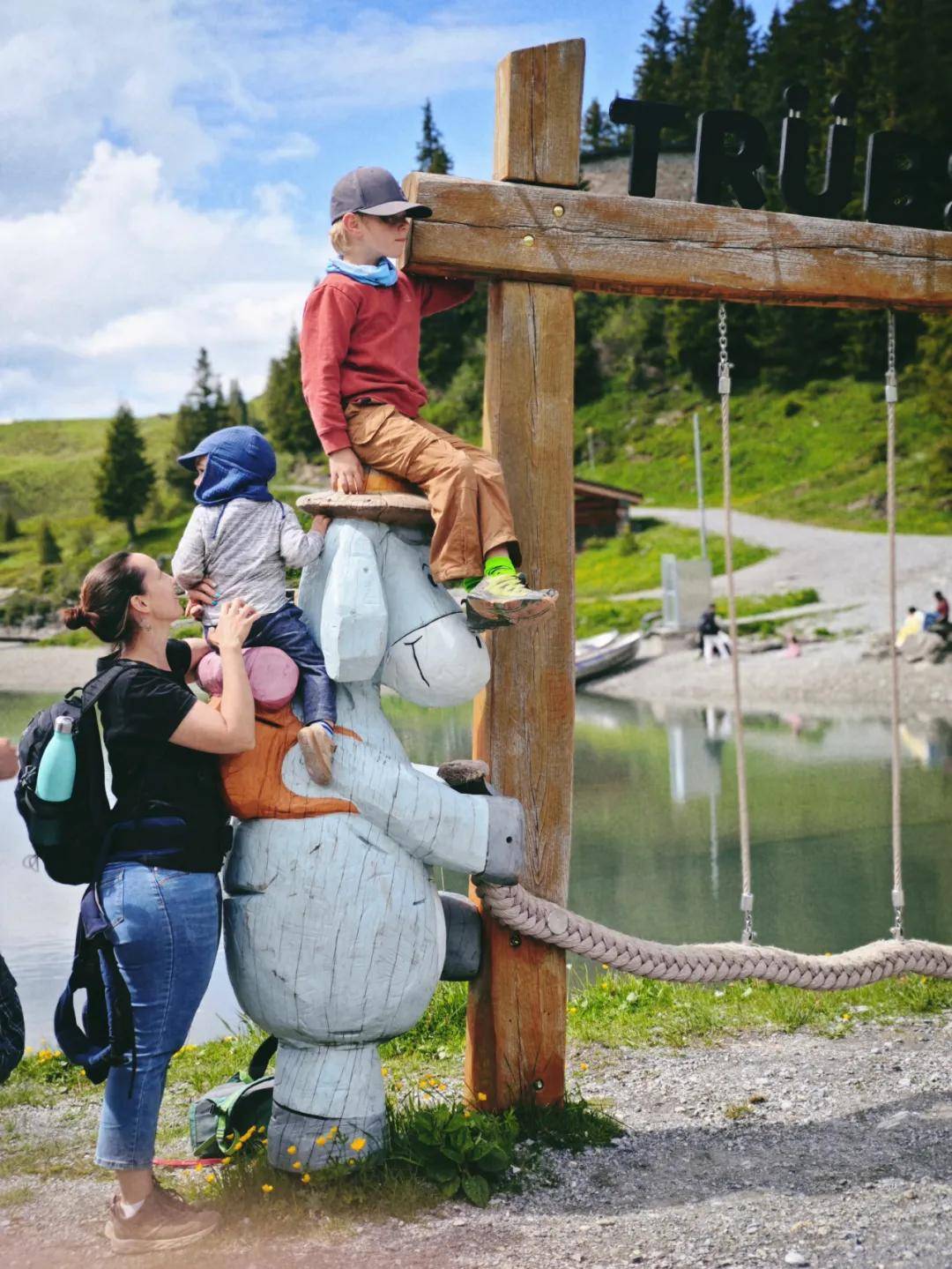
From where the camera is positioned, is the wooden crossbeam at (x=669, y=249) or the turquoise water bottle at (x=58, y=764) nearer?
the turquoise water bottle at (x=58, y=764)

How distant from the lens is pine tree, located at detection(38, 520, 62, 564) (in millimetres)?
28781

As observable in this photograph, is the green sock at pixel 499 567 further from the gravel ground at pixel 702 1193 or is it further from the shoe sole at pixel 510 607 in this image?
the gravel ground at pixel 702 1193

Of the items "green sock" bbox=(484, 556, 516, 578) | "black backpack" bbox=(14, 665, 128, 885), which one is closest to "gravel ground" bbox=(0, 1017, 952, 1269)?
"black backpack" bbox=(14, 665, 128, 885)

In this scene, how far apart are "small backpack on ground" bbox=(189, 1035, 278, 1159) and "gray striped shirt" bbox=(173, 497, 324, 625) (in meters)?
1.24

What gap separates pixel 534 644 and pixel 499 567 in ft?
1.83

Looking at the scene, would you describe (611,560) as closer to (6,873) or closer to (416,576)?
(6,873)

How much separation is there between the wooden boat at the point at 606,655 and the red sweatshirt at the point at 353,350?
1596cm

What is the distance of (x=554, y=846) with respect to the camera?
3699 millimetres

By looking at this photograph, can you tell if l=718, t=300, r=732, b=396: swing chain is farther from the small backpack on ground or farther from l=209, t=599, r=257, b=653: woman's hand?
the small backpack on ground

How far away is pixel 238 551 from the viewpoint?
3123mm

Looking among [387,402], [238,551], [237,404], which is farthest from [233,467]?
[237,404]

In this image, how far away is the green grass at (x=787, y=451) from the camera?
96.8 ft

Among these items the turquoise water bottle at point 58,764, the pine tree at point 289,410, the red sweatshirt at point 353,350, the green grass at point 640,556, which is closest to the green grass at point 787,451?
the green grass at point 640,556

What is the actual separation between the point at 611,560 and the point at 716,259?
2467 centimetres
